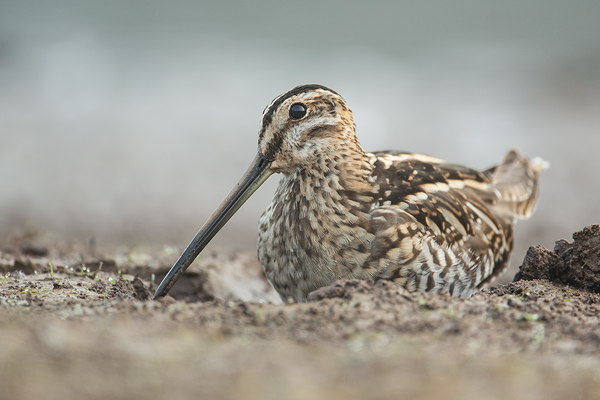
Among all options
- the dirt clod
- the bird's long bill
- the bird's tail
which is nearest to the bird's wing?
the dirt clod

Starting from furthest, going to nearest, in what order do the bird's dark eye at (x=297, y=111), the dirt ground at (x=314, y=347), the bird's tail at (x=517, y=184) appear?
the bird's tail at (x=517, y=184) < the bird's dark eye at (x=297, y=111) < the dirt ground at (x=314, y=347)

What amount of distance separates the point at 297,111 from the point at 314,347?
2.27 metres

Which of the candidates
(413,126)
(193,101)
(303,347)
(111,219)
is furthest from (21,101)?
(303,347)

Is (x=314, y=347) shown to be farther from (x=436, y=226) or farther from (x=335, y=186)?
(x=436, y=226)

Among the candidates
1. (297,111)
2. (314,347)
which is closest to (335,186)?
(297,111)

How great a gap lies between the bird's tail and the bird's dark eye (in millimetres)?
2474

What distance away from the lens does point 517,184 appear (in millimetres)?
6648

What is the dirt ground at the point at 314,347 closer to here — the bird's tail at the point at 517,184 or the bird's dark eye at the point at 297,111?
the bird's dark eye at the point at 297,111

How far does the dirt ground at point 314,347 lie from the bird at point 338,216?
0.59 metres

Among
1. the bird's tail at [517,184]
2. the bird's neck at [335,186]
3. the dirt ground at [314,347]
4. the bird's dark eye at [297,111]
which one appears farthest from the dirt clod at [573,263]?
the bird's dark eye at [297,111]

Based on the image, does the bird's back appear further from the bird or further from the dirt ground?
the dirt ground

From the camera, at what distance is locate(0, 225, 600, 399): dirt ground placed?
2.28 meters

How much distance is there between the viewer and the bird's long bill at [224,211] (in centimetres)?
463

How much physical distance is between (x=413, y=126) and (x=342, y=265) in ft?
36.5
